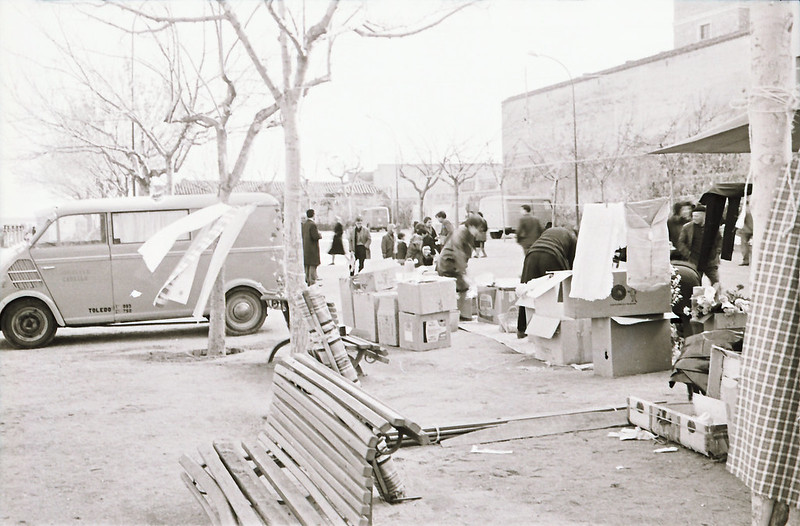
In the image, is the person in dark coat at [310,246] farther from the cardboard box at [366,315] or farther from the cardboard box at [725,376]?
the cardboard box at [725,376]

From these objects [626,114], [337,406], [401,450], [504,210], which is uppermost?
[626,114]

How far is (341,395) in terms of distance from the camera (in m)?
3.77

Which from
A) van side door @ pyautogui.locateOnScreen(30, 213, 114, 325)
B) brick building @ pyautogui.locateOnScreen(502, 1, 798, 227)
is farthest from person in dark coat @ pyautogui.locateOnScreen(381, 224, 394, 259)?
van side door @ pyautogui.locateOnScreen(30, 213, 114, 325)

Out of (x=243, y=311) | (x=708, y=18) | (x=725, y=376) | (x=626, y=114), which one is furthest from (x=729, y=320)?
(x=708, y=18)

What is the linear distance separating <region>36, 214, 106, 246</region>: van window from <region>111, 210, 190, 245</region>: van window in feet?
0.74

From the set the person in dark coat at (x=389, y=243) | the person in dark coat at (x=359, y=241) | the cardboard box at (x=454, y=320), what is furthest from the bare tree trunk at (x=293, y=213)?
the person in dark coat at (x=389, y=243)

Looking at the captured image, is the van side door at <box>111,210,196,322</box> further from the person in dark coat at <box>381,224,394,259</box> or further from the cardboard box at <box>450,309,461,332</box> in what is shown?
the person in dark coat at <box>381,224,394,259</box>

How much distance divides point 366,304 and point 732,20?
3850cm

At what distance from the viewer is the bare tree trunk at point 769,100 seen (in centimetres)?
324

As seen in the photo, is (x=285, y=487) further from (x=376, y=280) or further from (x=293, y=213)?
(x=376, y=280)

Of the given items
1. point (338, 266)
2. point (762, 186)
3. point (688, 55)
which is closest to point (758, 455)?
point (762, 186)

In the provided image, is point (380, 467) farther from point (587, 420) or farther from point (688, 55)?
point (688, 55)

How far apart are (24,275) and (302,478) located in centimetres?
946

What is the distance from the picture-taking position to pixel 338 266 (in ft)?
87.0
